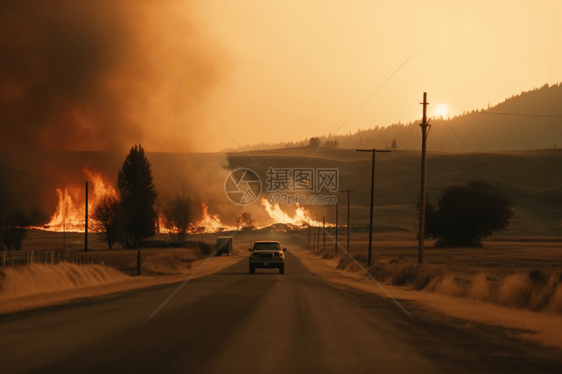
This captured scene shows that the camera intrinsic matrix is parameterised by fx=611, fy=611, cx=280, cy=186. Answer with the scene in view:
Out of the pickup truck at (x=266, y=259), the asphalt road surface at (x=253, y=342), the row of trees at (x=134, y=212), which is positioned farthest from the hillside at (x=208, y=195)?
the asphalt road surface at (x=253, y=342)

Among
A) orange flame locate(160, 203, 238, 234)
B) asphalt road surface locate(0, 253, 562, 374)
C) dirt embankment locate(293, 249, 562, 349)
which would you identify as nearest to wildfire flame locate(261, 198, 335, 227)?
orange flame locate(160, 203, 238, 234)

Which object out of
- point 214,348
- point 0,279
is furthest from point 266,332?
point 0,279

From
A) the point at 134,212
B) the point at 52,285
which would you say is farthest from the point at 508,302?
the point at 134,212

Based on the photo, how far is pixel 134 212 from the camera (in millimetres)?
94938

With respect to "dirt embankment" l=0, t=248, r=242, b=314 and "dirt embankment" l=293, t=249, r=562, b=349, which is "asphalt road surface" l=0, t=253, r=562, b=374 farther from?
"dirt embankment" l=0, t=248, r=242, b=314

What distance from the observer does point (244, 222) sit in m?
142

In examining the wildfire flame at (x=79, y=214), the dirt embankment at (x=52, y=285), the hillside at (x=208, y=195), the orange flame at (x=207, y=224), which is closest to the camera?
the dirt embankment at (x=52, y=285)

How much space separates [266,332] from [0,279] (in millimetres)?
15497

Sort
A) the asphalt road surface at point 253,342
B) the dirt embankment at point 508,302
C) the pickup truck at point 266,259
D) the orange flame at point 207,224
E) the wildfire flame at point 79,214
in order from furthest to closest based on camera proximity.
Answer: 1. the orange flame at point 207,224
2. the wildfire flame at point 79,214
3. the pickup truck at point 266,259
4. the dirt embankment at point 508,302
5. the asphalt road surface at point 253,342

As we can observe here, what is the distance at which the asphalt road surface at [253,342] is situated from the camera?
9.02 metres

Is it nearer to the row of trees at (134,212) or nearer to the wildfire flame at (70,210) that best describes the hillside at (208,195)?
the wildfire flame at (70,210)

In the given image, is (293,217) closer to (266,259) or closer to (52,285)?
(266,259)

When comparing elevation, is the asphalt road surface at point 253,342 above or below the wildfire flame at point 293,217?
below

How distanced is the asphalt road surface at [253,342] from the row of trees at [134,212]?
70.3m
